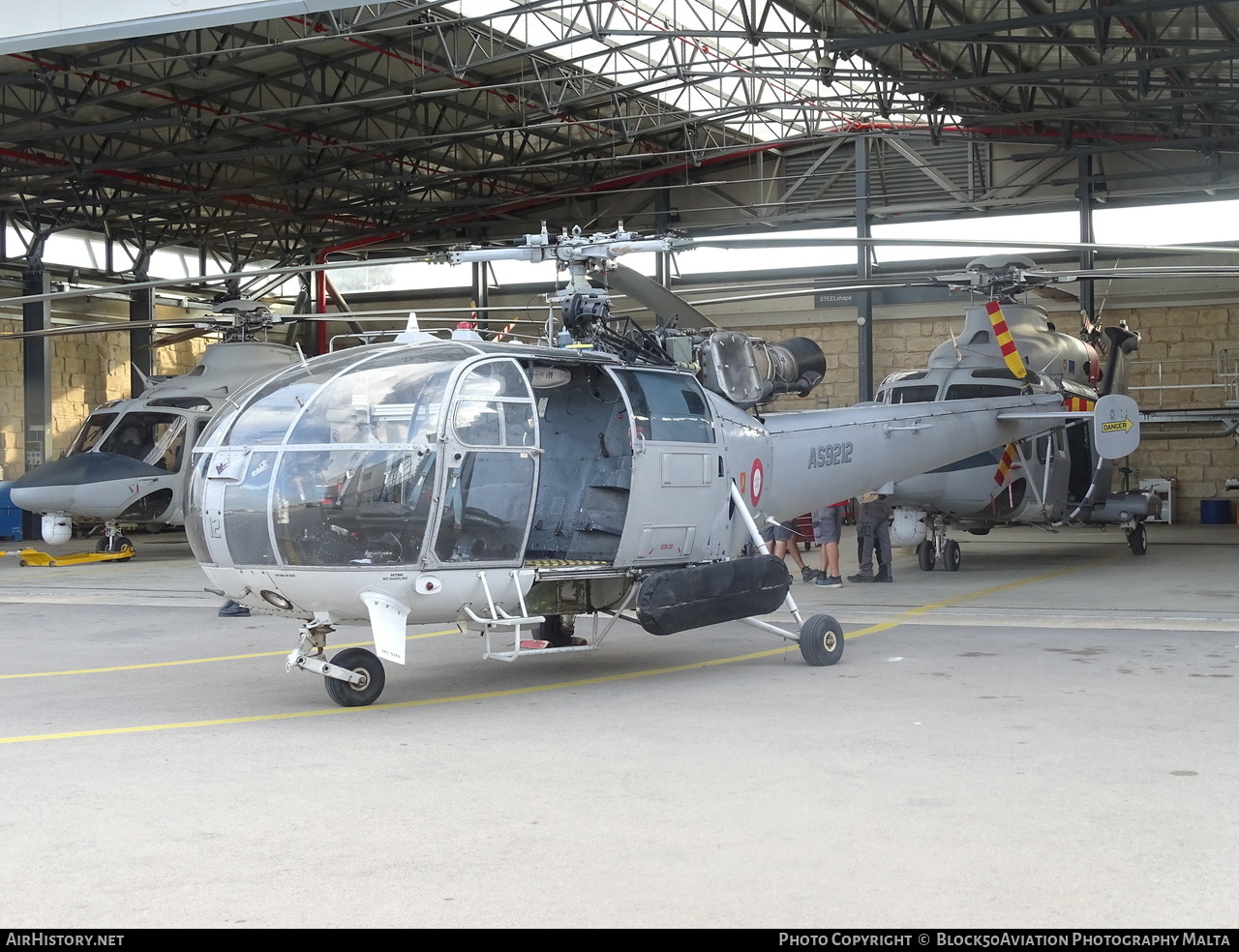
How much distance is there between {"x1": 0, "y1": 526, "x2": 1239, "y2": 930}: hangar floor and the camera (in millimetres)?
3873

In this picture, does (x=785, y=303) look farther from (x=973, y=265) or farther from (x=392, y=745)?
(x=392, y=745)

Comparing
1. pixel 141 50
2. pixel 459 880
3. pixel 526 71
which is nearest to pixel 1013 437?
pixel 459 880

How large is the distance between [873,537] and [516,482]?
27.7 ft

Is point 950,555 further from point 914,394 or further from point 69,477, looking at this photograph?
point 69,477

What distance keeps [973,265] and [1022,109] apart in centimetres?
1328

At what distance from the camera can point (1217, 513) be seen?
1147 inches

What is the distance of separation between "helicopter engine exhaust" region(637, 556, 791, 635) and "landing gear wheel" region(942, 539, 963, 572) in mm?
8138

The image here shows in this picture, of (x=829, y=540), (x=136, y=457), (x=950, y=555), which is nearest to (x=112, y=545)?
(x=136, y=457)

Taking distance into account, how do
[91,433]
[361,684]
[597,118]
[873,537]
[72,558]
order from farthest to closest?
1. [597,118]
2. [91,433]
3. [72,558]
4. [873,537]
5. [361,684]

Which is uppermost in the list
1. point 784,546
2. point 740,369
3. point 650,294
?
point 650,294

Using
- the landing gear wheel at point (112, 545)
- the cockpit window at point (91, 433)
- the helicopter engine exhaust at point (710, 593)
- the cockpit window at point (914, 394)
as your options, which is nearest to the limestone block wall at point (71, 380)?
the cockpit window at point (91, 433)

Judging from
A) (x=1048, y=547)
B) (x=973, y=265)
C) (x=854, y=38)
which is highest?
(x=854, y=38)

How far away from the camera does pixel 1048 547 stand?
21.1 metres

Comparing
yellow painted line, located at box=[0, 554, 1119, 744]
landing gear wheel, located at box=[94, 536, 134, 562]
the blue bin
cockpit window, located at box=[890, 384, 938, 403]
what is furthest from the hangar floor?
the blue bin
